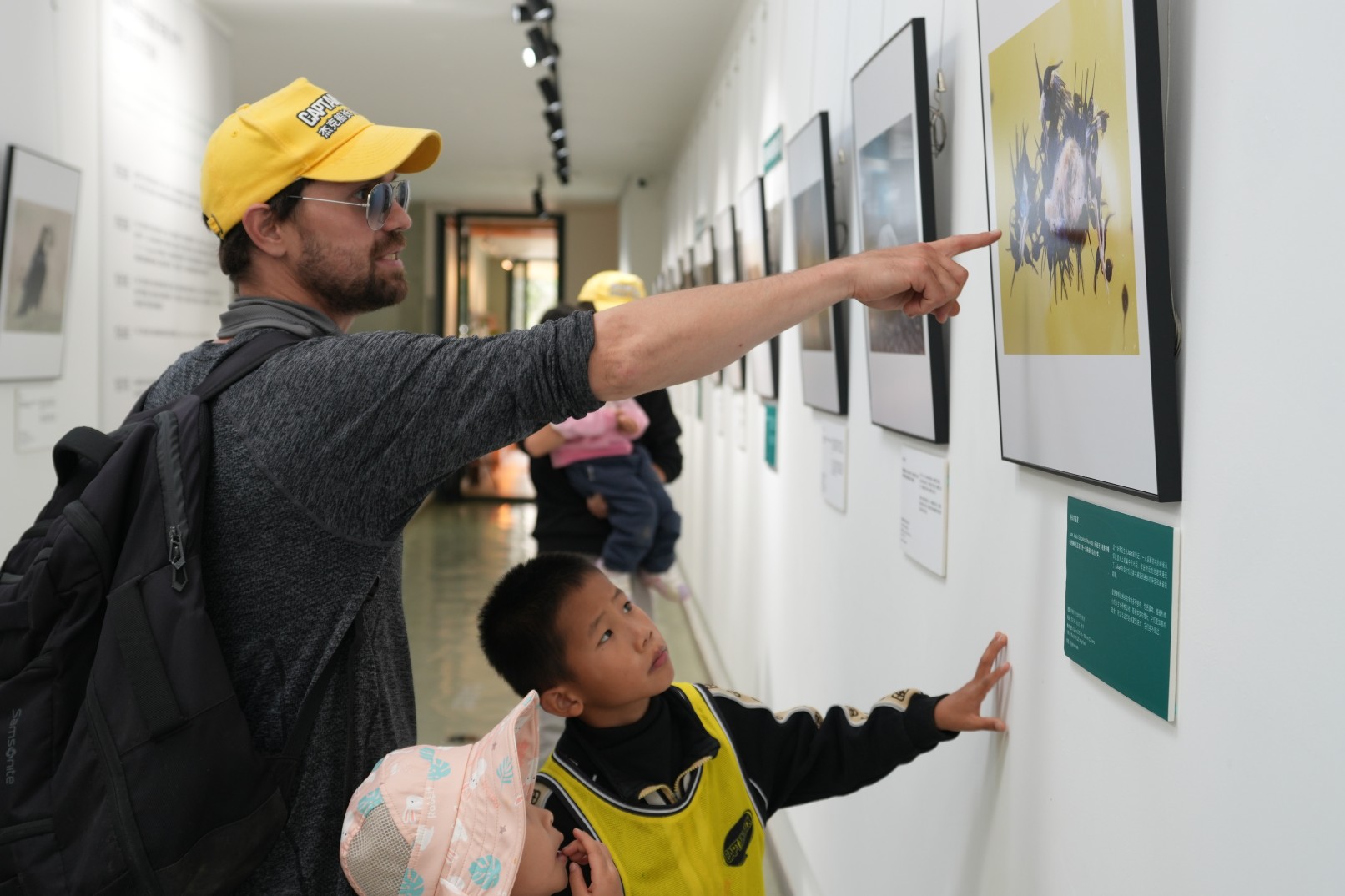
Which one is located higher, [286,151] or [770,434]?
[286,151]

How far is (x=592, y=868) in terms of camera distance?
1687mm

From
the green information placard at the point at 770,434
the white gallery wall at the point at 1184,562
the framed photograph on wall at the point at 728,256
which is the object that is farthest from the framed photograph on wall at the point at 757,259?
the white gallery wall at the point at 1184,562

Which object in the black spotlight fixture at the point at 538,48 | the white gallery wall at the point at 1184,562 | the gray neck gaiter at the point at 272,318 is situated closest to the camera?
the white gallery wall at the point at 1184,562

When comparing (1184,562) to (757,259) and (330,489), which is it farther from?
(757,259)

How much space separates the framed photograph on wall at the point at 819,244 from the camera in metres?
3.13

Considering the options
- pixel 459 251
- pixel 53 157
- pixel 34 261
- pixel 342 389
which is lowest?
pixel 342 389

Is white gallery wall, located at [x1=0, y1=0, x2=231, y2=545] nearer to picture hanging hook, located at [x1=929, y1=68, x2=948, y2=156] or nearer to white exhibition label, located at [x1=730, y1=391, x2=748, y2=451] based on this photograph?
white exhibition label, located at [x1=730, y1=391, x2=748, y2=451]

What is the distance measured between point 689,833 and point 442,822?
1.81 feet

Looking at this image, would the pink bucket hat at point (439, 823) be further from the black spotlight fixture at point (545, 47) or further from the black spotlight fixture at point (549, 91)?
the black spotlight fixture at point (549, 91)

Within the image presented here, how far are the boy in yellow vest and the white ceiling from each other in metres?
5.19

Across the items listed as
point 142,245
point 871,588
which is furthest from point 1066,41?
point 142,245

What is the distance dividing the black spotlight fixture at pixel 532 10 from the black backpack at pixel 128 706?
5196 millimetres

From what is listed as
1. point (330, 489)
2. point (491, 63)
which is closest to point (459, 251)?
point (491, 63)

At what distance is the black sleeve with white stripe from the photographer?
1.93 m
